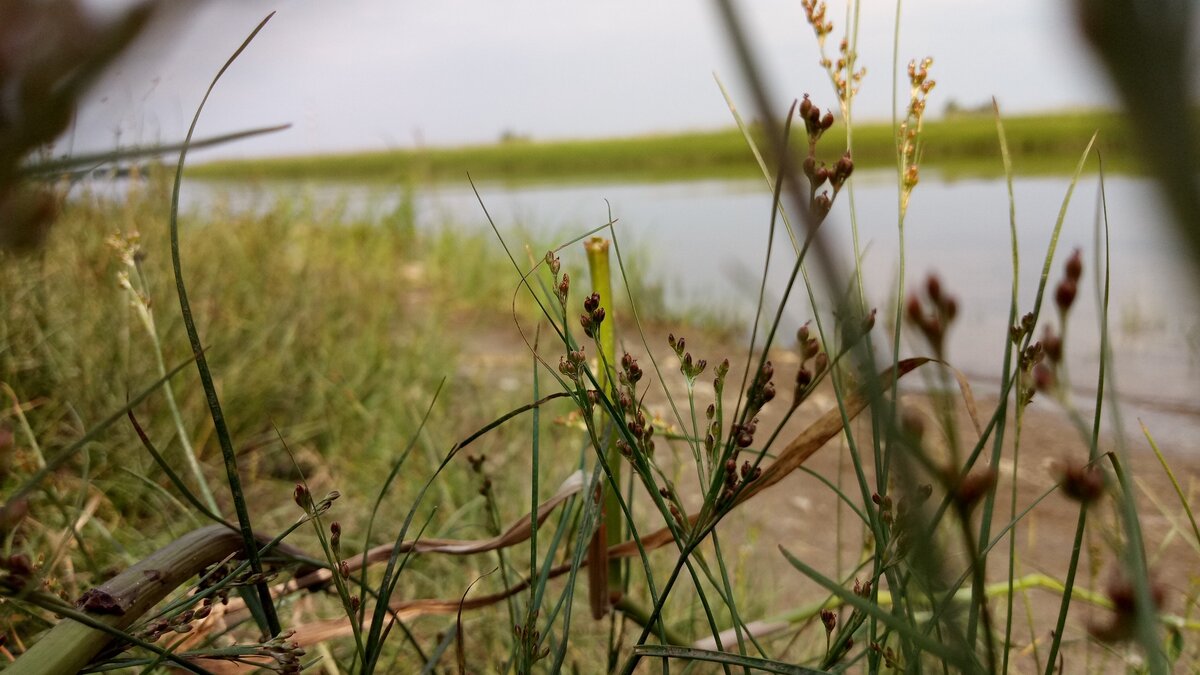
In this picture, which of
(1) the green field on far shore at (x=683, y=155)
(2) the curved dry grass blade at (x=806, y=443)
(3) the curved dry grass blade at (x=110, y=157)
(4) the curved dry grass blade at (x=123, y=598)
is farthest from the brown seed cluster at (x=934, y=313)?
(1) the green field on far shore at (x=683, y=155)

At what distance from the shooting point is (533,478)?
1.64 ft

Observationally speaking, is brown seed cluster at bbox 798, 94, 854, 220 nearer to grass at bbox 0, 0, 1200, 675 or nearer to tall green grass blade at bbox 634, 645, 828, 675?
grass at bbox 0, 0, 1200, 675

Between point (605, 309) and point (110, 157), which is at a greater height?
point (110, 157)

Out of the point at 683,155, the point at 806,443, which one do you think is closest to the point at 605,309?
the point at 806,443

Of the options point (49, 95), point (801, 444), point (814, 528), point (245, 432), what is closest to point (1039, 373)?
point (801, 444)

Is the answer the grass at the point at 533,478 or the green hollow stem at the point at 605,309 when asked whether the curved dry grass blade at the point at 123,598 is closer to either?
A: the grass at the point at 533,478

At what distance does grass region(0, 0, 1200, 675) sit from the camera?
1.28 feet

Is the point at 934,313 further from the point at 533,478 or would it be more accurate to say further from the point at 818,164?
the point at 533,478

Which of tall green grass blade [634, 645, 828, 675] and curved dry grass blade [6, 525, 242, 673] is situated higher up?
curved dry grass blade [6, 525, 242, 673]

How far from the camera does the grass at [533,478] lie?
39 cm

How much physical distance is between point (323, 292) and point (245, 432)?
2.66 ft

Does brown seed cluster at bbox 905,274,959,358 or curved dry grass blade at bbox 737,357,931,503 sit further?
curved dry grass blade at bbox 737,357,931,503

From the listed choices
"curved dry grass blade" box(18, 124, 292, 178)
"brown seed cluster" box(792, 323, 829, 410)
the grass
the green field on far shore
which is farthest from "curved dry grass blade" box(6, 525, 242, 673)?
the green field on far shore

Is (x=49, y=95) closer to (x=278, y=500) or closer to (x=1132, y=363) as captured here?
(x=278, y=500)
